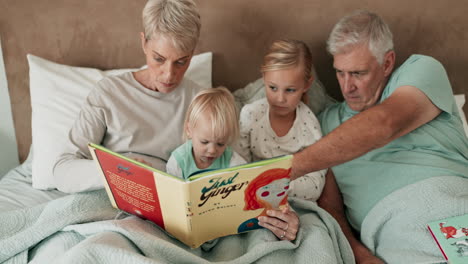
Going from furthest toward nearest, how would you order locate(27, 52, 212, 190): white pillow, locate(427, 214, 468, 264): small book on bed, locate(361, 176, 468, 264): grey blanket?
locate(27, 52, 212, 190): white pillow → locate(361, 176, 468, 264): grey blanket → locate(427, 214, 468, 264): small book on bed

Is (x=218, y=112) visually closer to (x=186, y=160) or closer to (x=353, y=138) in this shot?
(x=186, y=160)

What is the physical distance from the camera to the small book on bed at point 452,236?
1398 millimetres

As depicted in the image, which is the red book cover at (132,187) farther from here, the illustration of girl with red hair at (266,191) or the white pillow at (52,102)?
the white pillow at (52,102)

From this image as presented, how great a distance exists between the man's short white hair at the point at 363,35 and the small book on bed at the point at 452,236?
0.67m

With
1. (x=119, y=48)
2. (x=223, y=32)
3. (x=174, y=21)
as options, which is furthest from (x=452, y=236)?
(x=119, y=48)

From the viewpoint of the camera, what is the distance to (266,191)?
1369 millimetres

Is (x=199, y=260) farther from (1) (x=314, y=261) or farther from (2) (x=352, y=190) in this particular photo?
(2) (x=352, y=190)

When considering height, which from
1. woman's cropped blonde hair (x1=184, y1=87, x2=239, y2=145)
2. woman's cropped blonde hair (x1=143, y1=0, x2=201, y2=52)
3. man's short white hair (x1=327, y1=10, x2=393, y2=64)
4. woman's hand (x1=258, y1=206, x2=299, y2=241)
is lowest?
woman's hand (x1=258, y1=206, x2=299, y2=241)

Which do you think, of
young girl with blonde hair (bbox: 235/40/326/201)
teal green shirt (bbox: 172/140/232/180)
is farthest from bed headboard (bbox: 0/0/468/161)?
teal green shirt (bbox: 172/140/232/180)

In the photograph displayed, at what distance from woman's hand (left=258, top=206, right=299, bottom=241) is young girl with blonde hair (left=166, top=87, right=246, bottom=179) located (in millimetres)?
297

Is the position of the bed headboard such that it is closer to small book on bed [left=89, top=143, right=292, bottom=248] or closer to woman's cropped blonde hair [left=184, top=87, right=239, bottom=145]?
woman's cropped blonde hair [left=184, top=87, right=239, bottom=145]

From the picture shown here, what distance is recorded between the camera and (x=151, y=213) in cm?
143

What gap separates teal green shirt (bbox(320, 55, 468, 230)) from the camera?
1728mm

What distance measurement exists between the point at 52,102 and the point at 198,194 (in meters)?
1.02
